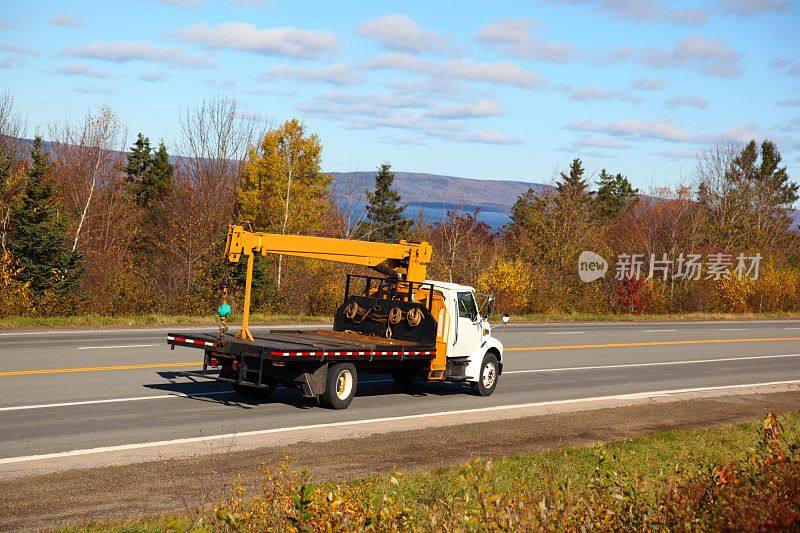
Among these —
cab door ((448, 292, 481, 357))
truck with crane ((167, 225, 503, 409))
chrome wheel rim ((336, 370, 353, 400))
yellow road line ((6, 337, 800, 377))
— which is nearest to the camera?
truck with crane ((167, 225, 503, 409))

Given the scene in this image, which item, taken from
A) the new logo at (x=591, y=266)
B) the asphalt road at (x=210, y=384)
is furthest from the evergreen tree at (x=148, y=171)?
the asphalt road at (x=210, y=384)

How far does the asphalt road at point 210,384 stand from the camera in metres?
13.6

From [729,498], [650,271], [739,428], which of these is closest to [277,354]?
[739,428]

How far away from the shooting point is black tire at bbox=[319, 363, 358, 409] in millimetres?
15931

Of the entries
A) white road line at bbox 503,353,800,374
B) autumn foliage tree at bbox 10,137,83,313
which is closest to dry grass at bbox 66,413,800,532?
white road line at bbox 503,353,800,374

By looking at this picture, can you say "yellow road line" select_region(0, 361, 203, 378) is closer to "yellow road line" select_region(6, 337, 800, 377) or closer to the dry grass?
"yellow road line" select_region(6, 337, 800, 377)

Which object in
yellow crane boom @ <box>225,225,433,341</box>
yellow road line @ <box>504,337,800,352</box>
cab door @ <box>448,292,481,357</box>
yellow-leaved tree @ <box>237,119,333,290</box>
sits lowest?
yellow road line @ <box>504,337,800,352</box>

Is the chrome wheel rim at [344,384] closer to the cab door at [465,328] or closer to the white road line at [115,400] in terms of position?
the white road line at [115,400]

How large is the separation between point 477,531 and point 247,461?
6.34 metres

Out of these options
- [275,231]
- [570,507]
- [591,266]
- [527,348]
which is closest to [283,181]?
[275,231]

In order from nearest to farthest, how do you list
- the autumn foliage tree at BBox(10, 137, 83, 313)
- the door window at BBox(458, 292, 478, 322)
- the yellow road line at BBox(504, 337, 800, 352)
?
A: the door window at BBox(458, 292, 478, 322) → the yellow road line at BBox(504, 337, 800, 352) → the autumn foliage tree at BBox(10, 137, 83, 313)

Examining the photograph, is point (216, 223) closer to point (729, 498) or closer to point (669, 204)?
point (669, 204)

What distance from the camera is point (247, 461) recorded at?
11.4 m

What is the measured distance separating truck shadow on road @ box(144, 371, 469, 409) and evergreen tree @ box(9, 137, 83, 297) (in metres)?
15.0
